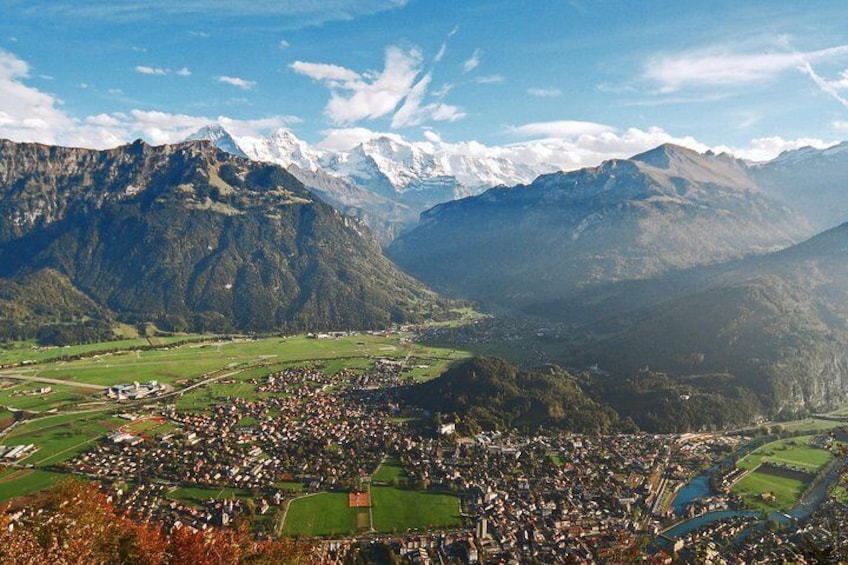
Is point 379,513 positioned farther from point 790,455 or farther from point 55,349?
point 55,349

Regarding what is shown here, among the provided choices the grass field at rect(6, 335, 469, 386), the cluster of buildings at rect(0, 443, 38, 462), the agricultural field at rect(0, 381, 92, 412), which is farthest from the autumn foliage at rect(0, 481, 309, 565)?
the grass field at rect(6, 335, 469, 386)

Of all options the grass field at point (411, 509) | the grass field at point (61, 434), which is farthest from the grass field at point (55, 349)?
the grass field at point (411, 509)

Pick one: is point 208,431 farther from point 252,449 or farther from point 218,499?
point 218,499

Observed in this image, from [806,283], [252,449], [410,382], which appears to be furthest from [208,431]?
[806,283]

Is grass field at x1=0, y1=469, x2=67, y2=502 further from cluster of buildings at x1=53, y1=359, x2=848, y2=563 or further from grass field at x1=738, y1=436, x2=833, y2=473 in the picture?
grass field at x1=738, y1=436, x2=833, y2=473

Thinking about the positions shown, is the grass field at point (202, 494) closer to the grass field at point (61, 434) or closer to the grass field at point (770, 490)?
the grass field at point (61, 434)

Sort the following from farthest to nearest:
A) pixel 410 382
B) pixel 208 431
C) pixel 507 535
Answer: pixel 410 382, pixel 208 431, pixel 507 535
